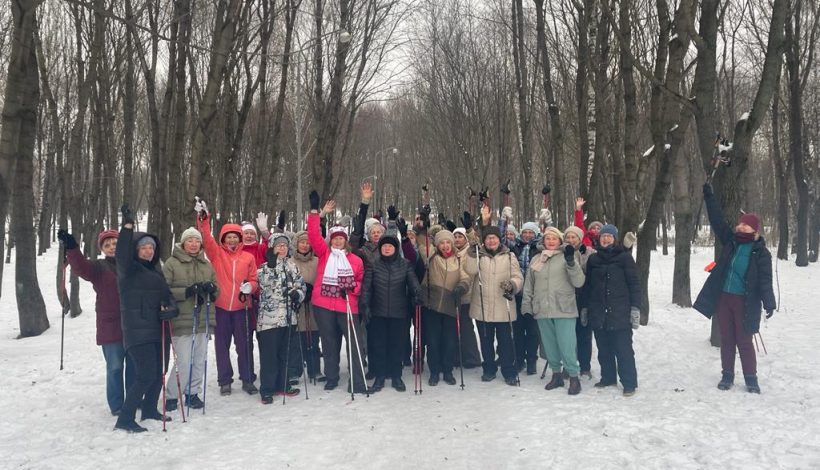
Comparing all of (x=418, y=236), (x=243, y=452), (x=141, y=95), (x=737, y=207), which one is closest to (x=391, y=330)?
(x=418, y=236)

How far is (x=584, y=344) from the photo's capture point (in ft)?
21.9

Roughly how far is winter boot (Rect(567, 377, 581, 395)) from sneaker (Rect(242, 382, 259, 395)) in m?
3.60

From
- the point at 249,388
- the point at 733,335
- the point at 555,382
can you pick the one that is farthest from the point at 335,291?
the point at 733,335

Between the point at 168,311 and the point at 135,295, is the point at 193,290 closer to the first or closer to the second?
the point at 168,311

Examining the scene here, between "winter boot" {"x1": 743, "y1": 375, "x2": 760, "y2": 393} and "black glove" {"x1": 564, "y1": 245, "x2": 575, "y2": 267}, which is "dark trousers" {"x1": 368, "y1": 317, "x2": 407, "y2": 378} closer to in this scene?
"black glove" {"x1": 564, "y1": 245, "x2": 575, "y2": 267}

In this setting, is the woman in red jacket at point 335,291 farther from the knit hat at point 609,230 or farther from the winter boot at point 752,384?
the winter boot at point 752,384

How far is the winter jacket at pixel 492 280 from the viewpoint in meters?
6.56

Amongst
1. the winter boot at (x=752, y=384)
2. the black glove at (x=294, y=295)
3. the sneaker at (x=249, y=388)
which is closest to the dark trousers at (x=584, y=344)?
the winter boot at (x=752, y=384)

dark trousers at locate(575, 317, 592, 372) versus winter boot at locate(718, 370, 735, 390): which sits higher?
dark trousers at locate(575, 317, 592, 372)

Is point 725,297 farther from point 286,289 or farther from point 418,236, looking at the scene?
point 286,289

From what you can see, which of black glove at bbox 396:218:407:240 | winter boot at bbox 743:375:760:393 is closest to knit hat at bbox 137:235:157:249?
black glove at bbox 396:218:407:240

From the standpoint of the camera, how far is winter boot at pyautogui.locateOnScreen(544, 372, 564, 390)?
6281 mm

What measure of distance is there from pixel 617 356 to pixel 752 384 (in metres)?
1.39

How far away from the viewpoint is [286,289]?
6.02 m
